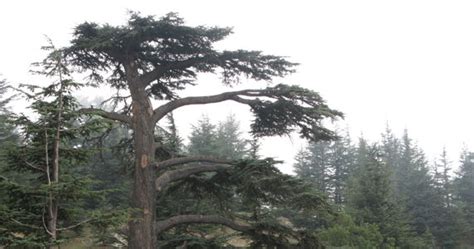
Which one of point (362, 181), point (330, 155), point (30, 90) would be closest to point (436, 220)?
point (330, 155)

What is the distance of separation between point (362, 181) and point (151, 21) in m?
20.0

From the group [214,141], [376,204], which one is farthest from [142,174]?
[214,141]

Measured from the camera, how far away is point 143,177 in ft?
34.2

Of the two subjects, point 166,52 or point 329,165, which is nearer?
point 166,52

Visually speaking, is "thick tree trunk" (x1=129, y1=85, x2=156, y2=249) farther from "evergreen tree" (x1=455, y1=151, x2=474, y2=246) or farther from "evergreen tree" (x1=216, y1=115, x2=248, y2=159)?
"evergreen tree" (x1=455, y1=151, x2=474, y2=246)

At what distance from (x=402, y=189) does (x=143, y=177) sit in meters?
40.6

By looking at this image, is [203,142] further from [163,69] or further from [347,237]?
[163,69]

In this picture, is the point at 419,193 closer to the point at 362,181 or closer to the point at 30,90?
the point at 362,181

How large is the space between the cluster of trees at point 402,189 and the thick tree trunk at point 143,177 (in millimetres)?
17575

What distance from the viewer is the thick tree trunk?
10.0m

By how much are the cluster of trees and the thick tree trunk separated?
17575mm

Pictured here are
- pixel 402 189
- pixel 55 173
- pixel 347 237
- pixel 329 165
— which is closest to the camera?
pixel 55 173

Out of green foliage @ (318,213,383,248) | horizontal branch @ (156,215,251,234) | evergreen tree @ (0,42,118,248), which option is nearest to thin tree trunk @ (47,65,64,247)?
evergreen tree @ (0,42,118,248)

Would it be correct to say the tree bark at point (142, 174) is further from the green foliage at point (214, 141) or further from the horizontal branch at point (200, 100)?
the green foliage at point (214, 141)
